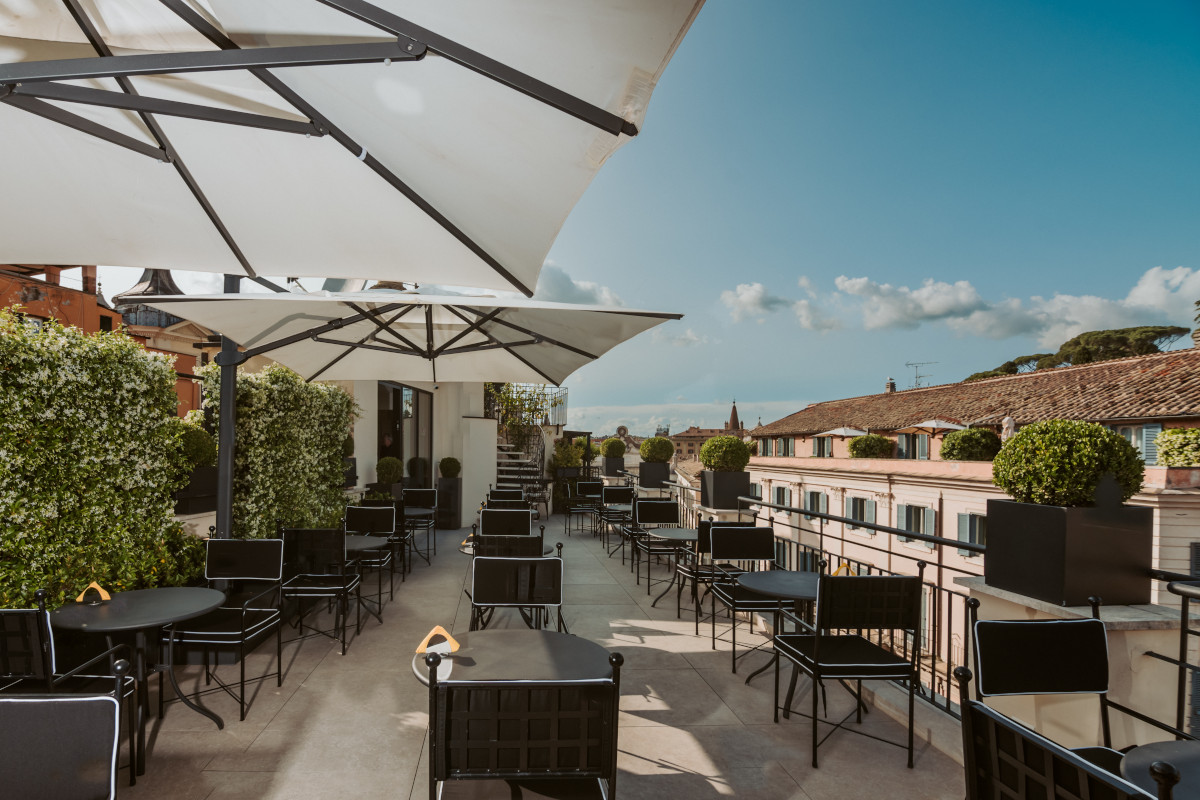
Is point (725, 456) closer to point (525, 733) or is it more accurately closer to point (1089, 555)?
point (1089, 555)

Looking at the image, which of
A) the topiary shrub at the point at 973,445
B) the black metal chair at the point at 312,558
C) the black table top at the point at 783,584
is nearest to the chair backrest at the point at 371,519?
the black metal chair at the point at 312,558

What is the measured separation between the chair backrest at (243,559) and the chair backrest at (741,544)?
305 centimetres

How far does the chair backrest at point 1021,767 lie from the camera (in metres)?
1.15

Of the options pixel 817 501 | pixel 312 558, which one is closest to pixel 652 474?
pixel 312 558

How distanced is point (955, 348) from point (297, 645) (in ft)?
595

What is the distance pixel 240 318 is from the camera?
398 centimetres

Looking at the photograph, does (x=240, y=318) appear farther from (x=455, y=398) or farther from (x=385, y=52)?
(x=455, y=398)

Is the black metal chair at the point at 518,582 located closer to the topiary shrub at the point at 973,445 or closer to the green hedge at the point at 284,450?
the green hedge at the point at 284,450

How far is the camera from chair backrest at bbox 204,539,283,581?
3861mm

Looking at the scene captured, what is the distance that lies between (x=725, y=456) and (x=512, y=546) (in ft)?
11.9

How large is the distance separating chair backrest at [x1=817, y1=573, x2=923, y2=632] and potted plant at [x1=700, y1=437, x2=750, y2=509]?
14.0 ft

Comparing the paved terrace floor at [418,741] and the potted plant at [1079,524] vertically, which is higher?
the potted plant at [1079,524]

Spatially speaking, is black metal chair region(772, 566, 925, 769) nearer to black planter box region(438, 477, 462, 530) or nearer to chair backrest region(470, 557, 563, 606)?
chair backrest region(470, 557, 563, 606)

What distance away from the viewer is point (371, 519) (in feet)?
19.0
